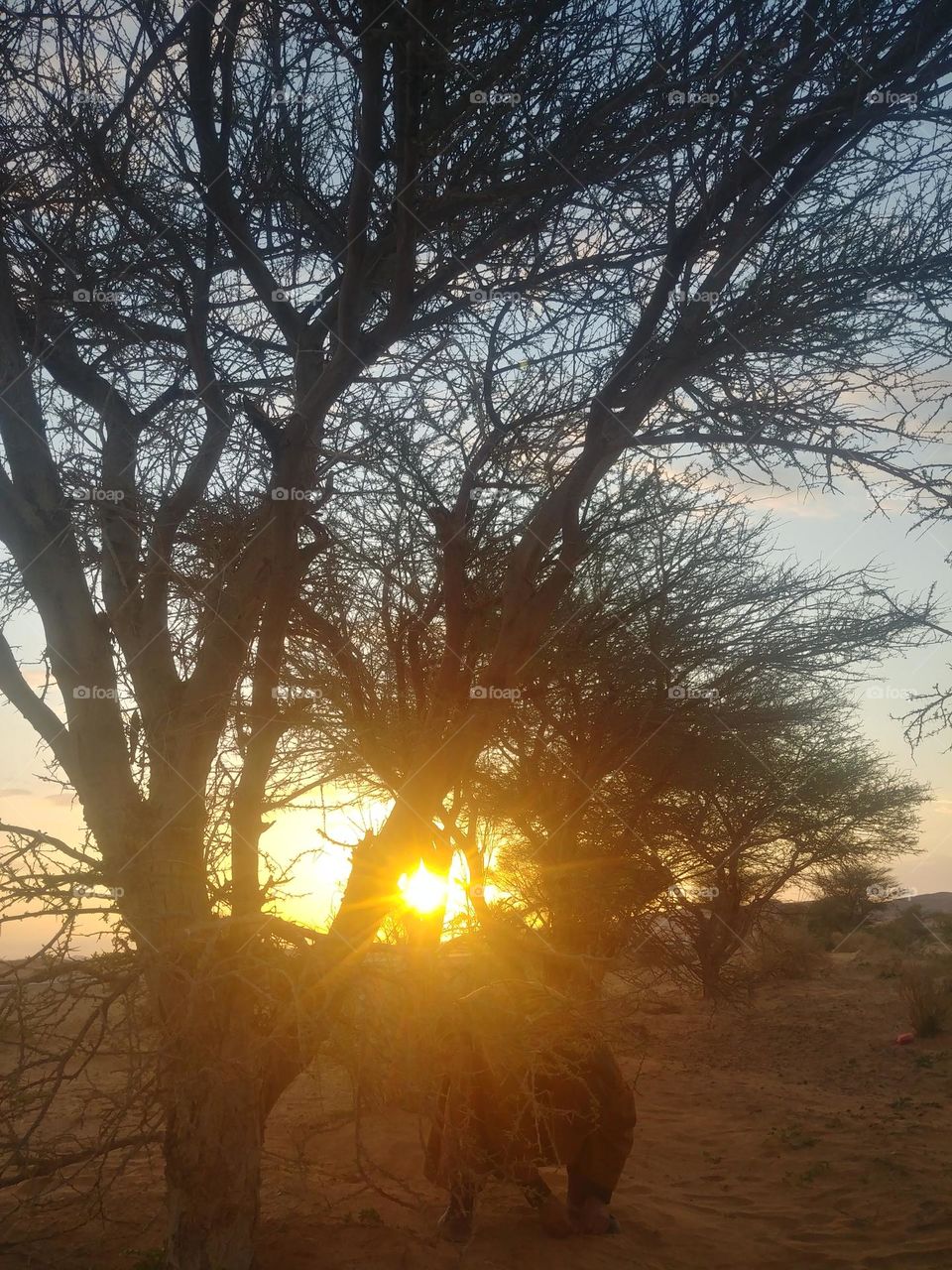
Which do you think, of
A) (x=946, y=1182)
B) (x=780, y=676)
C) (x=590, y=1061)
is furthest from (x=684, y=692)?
(x=946, y=1182)

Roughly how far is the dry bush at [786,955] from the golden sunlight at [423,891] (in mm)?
15621

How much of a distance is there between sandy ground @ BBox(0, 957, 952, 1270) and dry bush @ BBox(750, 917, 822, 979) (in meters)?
6.38

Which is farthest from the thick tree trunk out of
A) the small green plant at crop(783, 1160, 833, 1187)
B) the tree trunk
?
the small green plant at crop(783, 1160, 833, 1187)

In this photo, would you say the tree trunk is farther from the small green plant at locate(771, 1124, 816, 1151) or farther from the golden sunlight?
the small green plant at locate(771, 1124, 816, 1151)

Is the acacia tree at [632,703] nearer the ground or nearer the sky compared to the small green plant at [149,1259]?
nearer the sky

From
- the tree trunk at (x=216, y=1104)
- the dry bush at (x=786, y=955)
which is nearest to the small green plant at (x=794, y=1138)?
the tree trunk at (x=216, y=1104)

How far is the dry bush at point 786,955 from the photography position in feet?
69.6

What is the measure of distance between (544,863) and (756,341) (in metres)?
5.07

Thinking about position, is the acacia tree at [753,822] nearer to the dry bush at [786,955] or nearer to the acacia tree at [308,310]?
the dry bush at [786,955]

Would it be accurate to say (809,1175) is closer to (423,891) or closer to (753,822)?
(753,822)

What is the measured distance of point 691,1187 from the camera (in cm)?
823

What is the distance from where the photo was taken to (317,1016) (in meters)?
4.23

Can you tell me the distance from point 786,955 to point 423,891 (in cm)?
1934

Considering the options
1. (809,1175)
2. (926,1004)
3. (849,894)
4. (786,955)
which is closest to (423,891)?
(809,1175)
